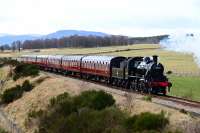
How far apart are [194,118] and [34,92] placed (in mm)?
31418

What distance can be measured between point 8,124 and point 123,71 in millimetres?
10899

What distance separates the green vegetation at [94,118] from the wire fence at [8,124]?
196 centimetres

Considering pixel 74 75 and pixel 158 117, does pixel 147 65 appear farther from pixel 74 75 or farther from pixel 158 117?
pixel 74 75

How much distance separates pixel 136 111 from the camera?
28625mm

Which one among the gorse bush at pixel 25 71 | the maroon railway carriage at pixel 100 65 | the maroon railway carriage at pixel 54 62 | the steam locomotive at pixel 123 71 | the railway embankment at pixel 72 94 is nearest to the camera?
the railway embankment at pixel 72 94

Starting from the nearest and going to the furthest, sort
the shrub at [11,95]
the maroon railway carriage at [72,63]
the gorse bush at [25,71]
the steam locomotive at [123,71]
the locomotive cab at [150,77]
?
the locomotive cab at [150,77], the steam locomotive at [123,71], the shrub at [11,95], the maroon railway carriage at [72,63], the gorse bush at [25,71]

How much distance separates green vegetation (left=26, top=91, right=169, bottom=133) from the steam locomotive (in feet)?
23.2

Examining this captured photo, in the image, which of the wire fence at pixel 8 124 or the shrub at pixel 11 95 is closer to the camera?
the wire fence at pixel 8 124

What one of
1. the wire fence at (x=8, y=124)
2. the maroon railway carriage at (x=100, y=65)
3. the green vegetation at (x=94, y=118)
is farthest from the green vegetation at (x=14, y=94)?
the green vegetation at (x=94, y=118)

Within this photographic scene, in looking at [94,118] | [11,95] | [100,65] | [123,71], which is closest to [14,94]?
[11,95]

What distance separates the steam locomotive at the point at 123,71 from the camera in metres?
39.5

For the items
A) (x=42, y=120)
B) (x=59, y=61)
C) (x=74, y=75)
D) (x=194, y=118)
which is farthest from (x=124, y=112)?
(x=59, y=61)

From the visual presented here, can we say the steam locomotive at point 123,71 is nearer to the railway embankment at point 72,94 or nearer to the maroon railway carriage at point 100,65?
the maroon railway carriage at point 100,65

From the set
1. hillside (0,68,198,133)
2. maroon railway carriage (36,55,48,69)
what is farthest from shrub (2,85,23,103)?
maroon railway carriage (36,55,48,69)
